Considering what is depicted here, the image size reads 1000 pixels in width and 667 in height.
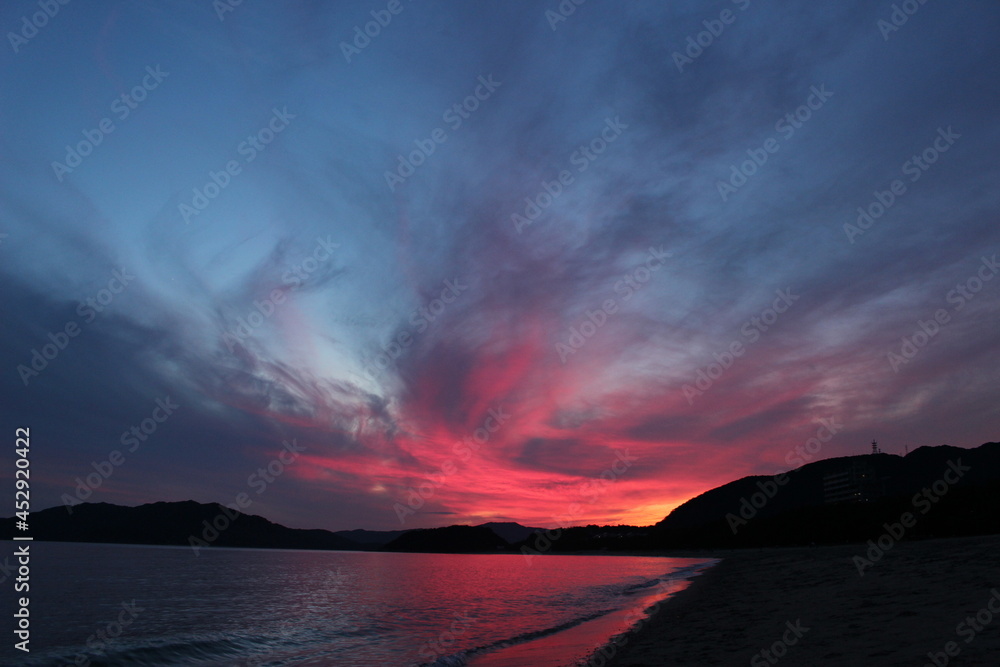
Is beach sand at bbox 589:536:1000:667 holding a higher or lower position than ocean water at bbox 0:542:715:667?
higher

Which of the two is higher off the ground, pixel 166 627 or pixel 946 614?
pixel 946 614

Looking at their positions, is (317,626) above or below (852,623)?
below

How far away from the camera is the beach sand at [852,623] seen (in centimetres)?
1276

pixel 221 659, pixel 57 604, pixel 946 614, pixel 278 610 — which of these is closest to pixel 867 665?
pixel 946 614

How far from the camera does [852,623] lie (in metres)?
16.8

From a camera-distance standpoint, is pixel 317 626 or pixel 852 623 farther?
pixel 317 626

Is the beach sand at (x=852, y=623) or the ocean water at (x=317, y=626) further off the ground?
the beach sand at (x=852, y=623)

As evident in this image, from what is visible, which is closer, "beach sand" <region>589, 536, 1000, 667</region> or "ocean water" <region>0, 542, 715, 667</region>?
"beach sand" <region>589, 536, 1000, 667</region>

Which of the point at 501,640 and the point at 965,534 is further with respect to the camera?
the point at 965,534

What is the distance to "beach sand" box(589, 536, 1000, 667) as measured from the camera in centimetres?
1276

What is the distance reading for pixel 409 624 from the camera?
33406 mm

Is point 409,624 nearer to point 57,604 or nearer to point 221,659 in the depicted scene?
point 221,659

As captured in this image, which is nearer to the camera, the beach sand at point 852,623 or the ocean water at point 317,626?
the beach sand at point 852,623

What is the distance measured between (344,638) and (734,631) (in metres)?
19.1
